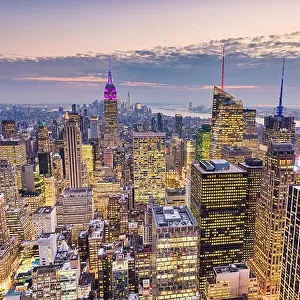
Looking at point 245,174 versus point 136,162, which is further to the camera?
point 136,162

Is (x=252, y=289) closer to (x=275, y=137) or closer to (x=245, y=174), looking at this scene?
(x=245, y=174)

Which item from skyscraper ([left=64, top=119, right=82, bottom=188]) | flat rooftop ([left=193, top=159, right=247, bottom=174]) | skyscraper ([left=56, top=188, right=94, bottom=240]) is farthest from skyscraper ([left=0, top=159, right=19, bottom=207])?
flat rooftop ([left=193, top=159, right=247, bottom=174])

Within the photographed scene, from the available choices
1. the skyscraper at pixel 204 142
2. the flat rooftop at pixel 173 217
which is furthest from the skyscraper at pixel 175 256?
the skyscraper at pixel 204 142

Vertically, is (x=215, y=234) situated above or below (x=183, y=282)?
below

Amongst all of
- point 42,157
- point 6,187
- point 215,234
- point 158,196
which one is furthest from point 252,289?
point 42,157

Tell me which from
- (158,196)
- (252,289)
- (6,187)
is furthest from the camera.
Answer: (158,196)

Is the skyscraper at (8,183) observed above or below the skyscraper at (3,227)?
above

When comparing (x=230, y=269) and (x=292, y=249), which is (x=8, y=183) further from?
(x=292, y=249)

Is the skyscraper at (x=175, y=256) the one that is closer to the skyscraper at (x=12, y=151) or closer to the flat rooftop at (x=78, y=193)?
the flat rooftop at (x=78, y=193)
